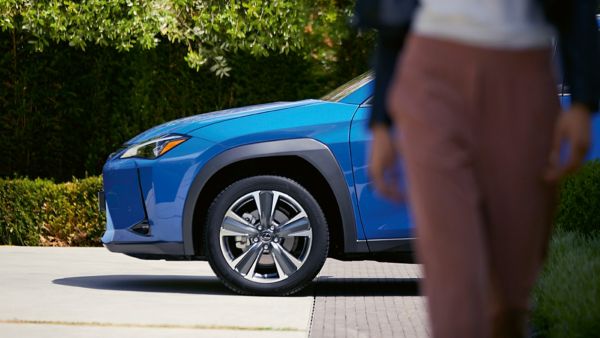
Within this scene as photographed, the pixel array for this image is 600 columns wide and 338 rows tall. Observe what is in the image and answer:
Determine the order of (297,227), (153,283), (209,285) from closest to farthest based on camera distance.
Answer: (297,227) → (209,285) → (153,283)

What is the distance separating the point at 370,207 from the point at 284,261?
24.8 inches

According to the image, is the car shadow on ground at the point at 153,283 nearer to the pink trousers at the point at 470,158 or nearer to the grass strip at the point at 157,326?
the grass strip at the point at 157,326

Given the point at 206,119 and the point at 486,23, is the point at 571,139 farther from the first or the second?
the point at 206,119

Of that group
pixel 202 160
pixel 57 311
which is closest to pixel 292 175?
pixel 202 160

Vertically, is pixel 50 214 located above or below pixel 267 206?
below

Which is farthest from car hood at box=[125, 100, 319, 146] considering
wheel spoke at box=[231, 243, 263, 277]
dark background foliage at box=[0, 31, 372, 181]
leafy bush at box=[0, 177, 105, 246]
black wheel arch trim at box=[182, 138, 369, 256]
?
dark background foliage at box=[0, 31, 372, 181]

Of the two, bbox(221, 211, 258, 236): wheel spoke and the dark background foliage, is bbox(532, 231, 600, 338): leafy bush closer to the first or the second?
bbox(221, 211, 258, 236): wheel spoke

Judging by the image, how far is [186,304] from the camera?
794 centimetres

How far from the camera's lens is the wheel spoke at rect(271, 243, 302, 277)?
26.5ft

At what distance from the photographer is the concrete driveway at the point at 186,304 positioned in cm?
675

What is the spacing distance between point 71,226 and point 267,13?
306cm

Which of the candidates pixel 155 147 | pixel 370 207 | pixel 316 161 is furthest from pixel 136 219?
pixel 370 207

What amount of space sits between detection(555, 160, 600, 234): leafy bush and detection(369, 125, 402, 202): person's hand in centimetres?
524

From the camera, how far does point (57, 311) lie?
746cm
